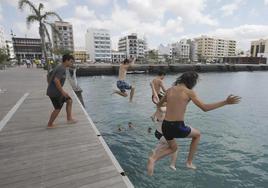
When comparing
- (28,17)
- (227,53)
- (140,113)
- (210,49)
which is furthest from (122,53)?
(140,113)

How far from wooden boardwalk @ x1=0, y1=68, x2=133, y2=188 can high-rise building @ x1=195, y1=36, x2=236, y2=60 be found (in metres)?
141

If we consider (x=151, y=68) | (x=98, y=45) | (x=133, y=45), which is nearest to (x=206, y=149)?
(x=151, y=68)

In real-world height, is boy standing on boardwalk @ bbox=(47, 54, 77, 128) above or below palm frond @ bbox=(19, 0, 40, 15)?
below

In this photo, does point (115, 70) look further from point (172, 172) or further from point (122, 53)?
point (122, 53)

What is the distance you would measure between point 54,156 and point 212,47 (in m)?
152

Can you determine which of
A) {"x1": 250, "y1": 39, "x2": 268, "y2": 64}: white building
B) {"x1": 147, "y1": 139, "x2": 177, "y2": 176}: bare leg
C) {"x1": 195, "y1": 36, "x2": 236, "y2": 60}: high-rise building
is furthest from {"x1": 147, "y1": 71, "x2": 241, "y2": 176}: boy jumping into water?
{"x1": 195, "y1": 36, "x2": 236, "y2": 60}: high-rise building

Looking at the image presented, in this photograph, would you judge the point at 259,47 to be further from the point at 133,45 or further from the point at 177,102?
the point at 177,102

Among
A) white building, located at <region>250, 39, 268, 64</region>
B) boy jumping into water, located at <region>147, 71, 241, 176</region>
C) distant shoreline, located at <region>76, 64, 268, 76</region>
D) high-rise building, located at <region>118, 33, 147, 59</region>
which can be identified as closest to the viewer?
boy jumping into water, located at <region>147, 71, 241, 176</region>

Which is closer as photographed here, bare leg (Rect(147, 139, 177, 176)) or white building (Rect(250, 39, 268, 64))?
bare leg (Rect(147, 139, 177, 176))

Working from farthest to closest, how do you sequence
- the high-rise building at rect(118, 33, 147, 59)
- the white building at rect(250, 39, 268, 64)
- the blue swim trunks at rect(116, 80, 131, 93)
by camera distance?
1. the high-rise building at rect(118, 33, 147, 59)
2. the white building at rect(250, 39, 268, 64)
3. the blue swim trunks at rect(116, 80, 131, 93)

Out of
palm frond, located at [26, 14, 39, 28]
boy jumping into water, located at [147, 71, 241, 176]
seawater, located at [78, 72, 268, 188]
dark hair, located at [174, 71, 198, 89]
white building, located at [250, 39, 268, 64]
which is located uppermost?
white building, located at [250, 39, 268, 64]

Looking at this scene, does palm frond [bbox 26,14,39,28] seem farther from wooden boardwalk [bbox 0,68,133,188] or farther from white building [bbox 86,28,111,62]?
white building [bbox 86,28,111,62]

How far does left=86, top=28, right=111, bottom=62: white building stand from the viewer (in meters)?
118

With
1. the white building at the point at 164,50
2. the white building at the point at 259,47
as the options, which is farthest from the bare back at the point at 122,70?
the white building at the point at 164,50
